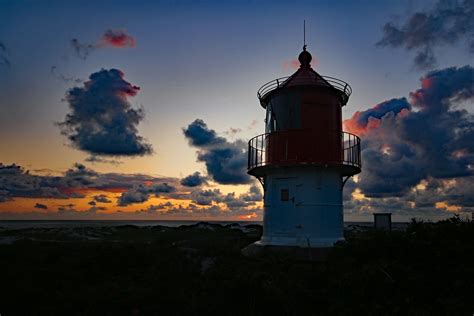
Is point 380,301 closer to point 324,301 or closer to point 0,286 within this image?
point 324,301

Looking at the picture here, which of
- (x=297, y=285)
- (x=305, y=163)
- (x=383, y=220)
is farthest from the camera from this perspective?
(x=383, y=220)

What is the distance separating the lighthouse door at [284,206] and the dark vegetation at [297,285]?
152cm

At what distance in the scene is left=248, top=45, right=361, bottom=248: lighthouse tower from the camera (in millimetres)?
14164

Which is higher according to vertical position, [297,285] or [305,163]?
[305,163]

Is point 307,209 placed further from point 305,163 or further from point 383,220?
point 383,220

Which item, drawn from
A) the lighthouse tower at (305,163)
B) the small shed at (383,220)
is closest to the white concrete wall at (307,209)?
the lighthouse tower at (305,163)

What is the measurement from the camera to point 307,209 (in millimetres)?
14258

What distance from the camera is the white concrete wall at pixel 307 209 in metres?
14.1

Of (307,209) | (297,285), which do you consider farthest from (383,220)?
(297,285)

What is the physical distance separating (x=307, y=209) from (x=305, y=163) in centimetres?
185

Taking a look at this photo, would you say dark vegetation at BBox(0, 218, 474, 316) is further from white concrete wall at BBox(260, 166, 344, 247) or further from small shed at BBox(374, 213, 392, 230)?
small shed at BBox(374, 213, 392, 230)

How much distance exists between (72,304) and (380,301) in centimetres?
803

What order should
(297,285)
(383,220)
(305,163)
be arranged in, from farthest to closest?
(383,220) → (305,163) → (297,285)

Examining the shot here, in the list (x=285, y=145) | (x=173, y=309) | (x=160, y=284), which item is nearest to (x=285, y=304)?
(x=173, y=309)
